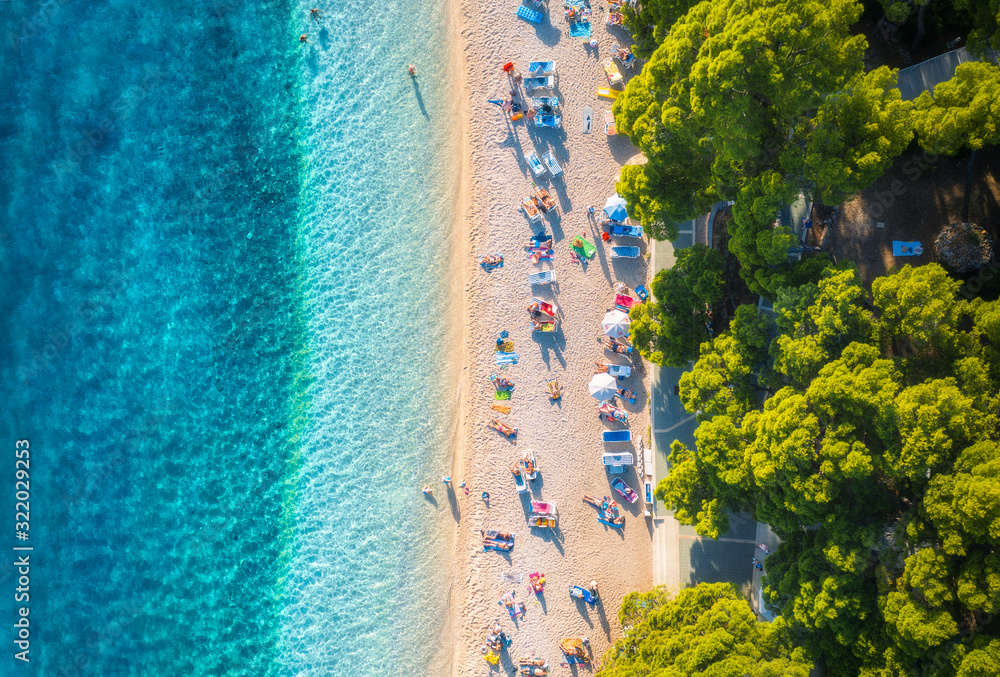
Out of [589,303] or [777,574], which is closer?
[777,574]

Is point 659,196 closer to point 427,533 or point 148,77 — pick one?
point 427,533

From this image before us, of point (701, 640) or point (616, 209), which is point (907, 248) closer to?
point (616, 209)

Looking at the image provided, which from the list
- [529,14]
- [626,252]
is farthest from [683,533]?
[529,14]

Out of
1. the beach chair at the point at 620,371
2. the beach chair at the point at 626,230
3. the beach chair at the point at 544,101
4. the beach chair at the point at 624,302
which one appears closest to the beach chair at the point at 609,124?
the beach chair at the point at 544,101

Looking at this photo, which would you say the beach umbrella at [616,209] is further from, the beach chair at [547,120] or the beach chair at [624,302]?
the beach chair at [547,120]

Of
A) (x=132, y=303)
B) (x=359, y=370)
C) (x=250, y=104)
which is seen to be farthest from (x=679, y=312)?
(x=132, y=303)

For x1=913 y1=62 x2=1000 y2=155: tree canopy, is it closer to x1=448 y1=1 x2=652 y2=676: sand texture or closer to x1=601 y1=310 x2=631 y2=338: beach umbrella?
x1=448 y1=1 x2=652 y2=676: sand texture

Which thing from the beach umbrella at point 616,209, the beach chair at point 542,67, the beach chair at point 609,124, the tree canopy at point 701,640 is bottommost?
the tree canopy at point 701,640
